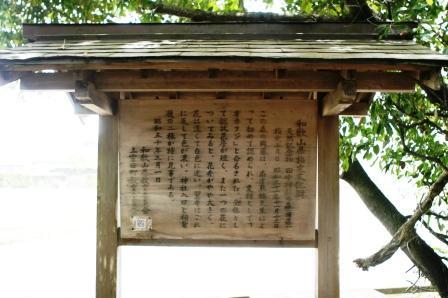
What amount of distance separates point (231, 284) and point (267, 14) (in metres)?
9.20

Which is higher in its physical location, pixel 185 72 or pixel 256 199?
pixel 185 72

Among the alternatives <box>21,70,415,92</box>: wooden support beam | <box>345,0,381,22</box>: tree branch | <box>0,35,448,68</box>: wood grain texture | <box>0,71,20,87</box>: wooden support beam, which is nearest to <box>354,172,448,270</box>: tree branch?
<box>345,0,381,22</box>: tree branch

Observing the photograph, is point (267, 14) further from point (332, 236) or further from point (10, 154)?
point (10, 154)

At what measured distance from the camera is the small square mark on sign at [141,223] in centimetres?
377

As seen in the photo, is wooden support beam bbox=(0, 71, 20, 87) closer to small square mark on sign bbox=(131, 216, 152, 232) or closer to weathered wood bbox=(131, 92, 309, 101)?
weathered wood bbox=(131, 92, 309, 101)

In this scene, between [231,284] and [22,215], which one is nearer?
[231,284]

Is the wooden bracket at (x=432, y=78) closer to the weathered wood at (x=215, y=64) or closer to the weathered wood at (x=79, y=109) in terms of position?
the weathered wood at (x=215, y=64)

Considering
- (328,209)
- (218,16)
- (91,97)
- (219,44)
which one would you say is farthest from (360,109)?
(218,16)

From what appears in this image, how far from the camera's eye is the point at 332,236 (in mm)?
3744

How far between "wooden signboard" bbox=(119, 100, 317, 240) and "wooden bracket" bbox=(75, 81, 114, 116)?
47cm

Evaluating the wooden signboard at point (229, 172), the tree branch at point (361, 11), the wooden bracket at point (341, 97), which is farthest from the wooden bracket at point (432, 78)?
the tree branch at point (361, 11)

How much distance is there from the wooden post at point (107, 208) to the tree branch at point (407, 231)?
3.32m

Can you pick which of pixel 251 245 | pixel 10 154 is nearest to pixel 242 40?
pixel 251 245

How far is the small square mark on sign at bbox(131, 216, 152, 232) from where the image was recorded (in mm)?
3773
